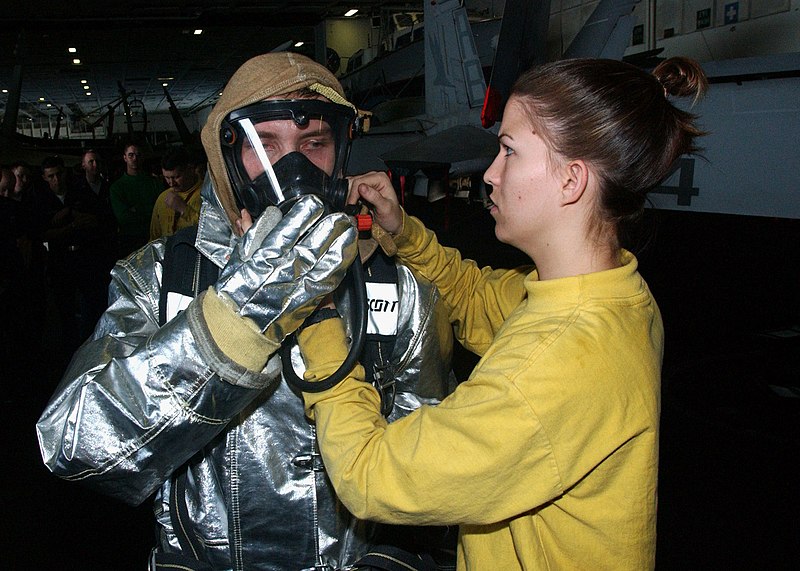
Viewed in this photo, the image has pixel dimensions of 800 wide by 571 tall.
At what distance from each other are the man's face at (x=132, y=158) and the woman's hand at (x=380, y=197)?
4.70 meters

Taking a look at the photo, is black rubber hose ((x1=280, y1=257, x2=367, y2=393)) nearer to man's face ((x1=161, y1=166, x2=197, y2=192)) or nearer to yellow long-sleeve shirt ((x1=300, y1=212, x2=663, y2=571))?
yellow long-sleeve shirt ((x1=300, y1=212, x2=663, y2=571))

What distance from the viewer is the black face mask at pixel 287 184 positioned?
4.24 ft

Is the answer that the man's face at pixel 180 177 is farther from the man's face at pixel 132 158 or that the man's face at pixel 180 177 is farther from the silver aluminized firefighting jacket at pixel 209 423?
the silver aluminized firefighting jacket at pixel 209 423

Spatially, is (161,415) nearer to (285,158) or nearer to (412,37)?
(285,158)

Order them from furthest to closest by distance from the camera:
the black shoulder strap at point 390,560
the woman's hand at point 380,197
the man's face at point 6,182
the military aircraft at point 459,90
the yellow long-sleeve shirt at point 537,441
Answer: the military aircraft at point 459,90 < the man's face at point 6,182 < the woman's hand at point 380,197 < the black shoulder strap at point 390,560 < the yellow long-sleeve shirt at point 537,441

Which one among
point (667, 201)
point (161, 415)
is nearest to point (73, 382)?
point (161, 415)

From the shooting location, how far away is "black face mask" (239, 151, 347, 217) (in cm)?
129

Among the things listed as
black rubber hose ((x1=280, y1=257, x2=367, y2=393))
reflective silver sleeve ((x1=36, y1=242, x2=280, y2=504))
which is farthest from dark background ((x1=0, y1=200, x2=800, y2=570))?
reflective silver sleeve ((x1=36, y1=242, x2=280, y2=504))

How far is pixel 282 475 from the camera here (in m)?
1.25

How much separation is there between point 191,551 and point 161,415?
41cm

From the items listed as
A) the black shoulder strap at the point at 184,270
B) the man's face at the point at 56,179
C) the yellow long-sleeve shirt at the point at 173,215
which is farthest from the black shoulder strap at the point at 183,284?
the man's face at the point at 56,179

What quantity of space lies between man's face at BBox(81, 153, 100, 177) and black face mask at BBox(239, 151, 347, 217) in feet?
16.4

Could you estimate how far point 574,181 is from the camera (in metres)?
0.99

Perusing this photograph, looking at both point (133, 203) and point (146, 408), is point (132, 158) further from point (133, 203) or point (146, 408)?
point (146, 408)
